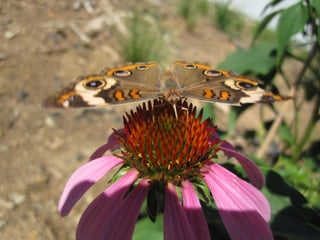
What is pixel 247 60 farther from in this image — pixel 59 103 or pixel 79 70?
pixel 79 70

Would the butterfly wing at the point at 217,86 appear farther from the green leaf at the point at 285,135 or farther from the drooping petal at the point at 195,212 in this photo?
the green leaf at the point at 285,135

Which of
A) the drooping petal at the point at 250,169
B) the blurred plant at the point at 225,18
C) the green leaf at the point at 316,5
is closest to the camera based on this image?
the drooping petal at the point at 250,169

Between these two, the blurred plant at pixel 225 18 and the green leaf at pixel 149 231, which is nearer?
the green leaf at pixel 149 231

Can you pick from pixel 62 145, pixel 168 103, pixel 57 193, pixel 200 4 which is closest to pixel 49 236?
pixel 57 193

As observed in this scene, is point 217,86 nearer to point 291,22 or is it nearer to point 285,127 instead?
point 291,22

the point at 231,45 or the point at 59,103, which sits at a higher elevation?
the point at 59,103

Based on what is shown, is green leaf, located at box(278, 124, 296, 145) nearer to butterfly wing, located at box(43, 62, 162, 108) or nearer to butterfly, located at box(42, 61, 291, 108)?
butterfly, located at box(42, 61, 291, 108)

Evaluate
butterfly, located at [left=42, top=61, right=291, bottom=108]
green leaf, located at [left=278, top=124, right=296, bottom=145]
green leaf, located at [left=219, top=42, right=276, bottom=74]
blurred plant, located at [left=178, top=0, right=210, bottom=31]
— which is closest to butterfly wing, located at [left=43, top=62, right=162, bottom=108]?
butterfly, located at [left=42, top=61, right=291, bottom=108]

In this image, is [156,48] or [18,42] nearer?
[18,42]

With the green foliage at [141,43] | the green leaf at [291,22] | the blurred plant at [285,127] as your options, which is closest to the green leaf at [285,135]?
the blurred plant at [285,127]
